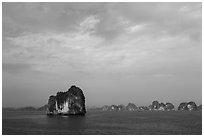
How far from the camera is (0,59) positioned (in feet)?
66.4

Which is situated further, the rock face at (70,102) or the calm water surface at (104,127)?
the rock face at (70,102)

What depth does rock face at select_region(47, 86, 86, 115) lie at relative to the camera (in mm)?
118312

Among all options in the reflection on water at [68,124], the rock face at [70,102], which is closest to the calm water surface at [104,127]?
the reflection on water at [68,124]

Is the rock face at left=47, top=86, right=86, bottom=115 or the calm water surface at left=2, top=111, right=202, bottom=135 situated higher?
the rock face at left=47, top=86, right=86, bottom=115

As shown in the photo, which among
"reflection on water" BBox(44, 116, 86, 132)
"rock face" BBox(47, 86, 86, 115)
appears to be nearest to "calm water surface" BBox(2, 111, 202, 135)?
"reflection on water" BBox(44, 116, 86, 132)

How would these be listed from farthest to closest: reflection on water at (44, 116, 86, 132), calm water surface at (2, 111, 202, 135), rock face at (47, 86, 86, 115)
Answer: rock face at (47, 86, 86, 115)
reflection on water at (44, 116, 86, 132)
calm water surface at (2, 111, 202, 135)

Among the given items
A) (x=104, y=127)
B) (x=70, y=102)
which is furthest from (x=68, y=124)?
(x=70, y=102)

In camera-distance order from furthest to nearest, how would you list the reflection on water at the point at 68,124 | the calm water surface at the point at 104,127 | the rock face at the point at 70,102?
the rock face at the point at 70,102
the reflection on water at the point at 68,124
the calm water surface at the point at 104,127

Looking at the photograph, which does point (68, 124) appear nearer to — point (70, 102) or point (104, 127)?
point (104, 127)

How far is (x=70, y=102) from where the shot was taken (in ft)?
388

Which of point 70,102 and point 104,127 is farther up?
point 70,102

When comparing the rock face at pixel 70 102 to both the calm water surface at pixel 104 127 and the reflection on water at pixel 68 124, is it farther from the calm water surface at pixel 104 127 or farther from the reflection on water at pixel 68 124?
the calm water surface at pixel 104 127

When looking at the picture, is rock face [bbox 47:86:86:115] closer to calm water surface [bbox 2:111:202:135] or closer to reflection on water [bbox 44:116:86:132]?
reflection on water [bbox 44:116:86:132]

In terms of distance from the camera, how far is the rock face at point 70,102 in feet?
388
